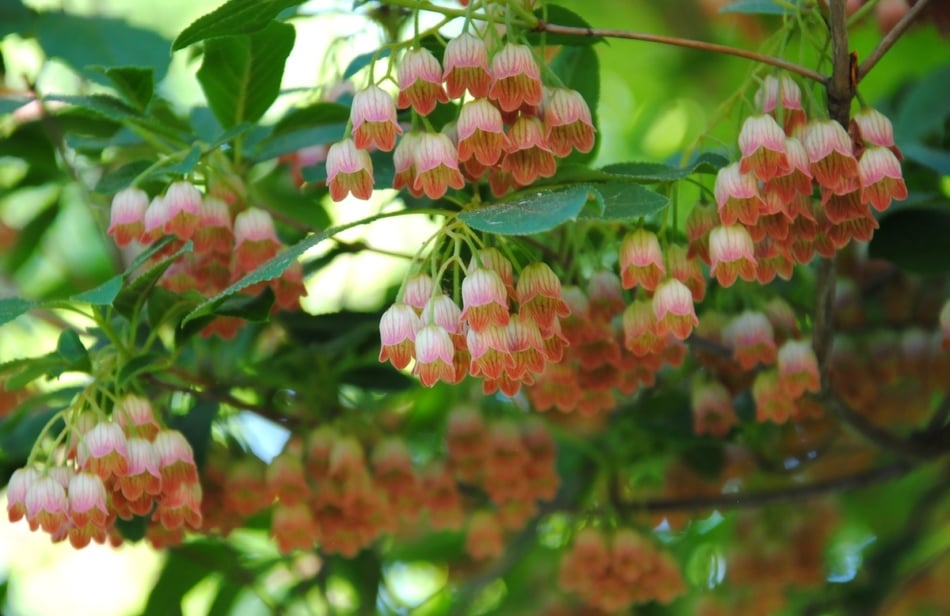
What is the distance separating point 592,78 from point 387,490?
863mm

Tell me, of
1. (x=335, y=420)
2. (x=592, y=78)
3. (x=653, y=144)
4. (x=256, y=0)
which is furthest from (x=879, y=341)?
(x=653, y=144)

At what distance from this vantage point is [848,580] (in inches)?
129

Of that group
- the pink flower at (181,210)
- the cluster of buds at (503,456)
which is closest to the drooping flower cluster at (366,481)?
the cluster of buds at (503,456)

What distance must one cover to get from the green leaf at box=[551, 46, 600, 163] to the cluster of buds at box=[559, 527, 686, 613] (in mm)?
898

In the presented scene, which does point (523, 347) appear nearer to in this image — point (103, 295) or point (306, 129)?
point (103, 295)

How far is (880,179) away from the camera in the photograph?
5.12 feet

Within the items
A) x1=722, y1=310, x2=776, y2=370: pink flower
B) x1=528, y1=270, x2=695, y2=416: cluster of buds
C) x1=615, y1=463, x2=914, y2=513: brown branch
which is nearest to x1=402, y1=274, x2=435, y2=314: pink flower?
x1=528, y1=270, x2=695, y2=416: cluster of buds

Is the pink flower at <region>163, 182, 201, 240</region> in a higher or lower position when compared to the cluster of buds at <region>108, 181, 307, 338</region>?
higher

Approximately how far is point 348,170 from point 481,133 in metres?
0.18

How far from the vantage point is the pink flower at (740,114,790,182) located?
1.51 metres

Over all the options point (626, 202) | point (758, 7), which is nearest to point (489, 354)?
point (626, 202)

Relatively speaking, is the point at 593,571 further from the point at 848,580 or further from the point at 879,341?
the point at 848,580

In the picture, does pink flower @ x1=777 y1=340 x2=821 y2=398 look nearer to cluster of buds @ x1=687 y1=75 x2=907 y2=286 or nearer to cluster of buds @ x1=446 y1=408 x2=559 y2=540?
cluster of buds @ x1=687 y1=75 x2=907 y2=286

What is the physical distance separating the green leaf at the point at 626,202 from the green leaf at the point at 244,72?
59 centimetres
